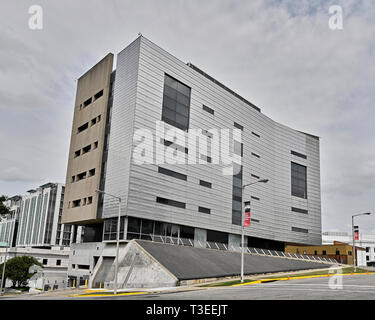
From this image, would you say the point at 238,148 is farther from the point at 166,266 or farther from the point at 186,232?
the point at 166,266

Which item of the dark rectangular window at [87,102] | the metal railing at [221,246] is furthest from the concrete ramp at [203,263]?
the dark rectangular window at [87,102]

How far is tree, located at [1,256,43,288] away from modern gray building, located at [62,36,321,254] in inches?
605

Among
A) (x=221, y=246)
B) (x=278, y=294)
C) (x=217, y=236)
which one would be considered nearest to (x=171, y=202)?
(x=217, y=236)

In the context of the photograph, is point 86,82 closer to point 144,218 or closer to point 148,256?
point 144,218

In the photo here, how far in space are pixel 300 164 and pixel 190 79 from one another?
33.0 metres

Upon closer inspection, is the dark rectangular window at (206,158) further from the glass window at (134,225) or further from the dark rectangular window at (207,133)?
the glass window at (134,225)

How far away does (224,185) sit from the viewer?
57281mm

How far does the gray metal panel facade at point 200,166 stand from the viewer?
151ft

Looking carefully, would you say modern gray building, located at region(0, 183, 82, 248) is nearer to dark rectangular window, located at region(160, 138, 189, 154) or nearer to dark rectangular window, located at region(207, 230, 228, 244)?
dark rectangular window, located at region(207, 230, 228, 244)

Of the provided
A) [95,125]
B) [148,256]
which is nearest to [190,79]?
[95,125]

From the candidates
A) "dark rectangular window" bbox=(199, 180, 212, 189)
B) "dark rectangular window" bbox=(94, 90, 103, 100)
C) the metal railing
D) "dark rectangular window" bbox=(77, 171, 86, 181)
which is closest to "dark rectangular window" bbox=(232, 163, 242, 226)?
the metal railing

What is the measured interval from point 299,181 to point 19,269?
5425 cm

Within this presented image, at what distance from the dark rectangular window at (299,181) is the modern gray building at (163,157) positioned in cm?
564
